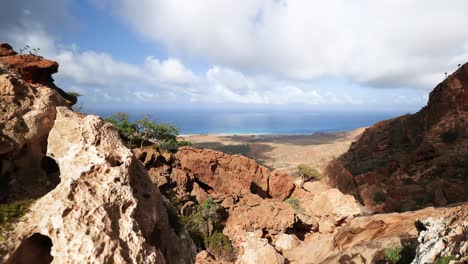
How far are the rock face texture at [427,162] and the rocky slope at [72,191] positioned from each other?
76.7ft

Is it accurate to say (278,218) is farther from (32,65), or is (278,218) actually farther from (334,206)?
(32,65)

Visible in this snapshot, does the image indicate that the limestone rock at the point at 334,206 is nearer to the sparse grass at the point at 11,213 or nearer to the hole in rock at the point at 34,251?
the hole in rock at the point at 34,251

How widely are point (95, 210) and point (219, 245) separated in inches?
604

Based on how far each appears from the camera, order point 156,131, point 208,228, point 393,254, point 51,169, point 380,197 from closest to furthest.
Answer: point 51,169 < point 393,254 < point 208,228 < point 380,197 < point 156,131

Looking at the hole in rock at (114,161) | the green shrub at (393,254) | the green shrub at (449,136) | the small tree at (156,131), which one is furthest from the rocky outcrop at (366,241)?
the small tree at (156,131)

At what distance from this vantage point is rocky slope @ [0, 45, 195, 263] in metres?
3.41

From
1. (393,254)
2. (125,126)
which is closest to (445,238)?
(393,254)

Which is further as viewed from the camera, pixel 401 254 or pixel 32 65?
pixel 32 65

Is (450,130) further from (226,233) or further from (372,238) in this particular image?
(226,233)

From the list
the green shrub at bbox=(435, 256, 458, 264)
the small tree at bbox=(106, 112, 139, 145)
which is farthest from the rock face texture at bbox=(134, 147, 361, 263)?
the green shrub at bbox=(435, 256, 458, 264)

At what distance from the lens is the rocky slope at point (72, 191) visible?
3406mm

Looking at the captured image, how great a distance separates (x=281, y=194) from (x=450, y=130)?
1929 cm

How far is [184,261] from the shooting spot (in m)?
5.46

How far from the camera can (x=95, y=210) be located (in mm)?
3699
